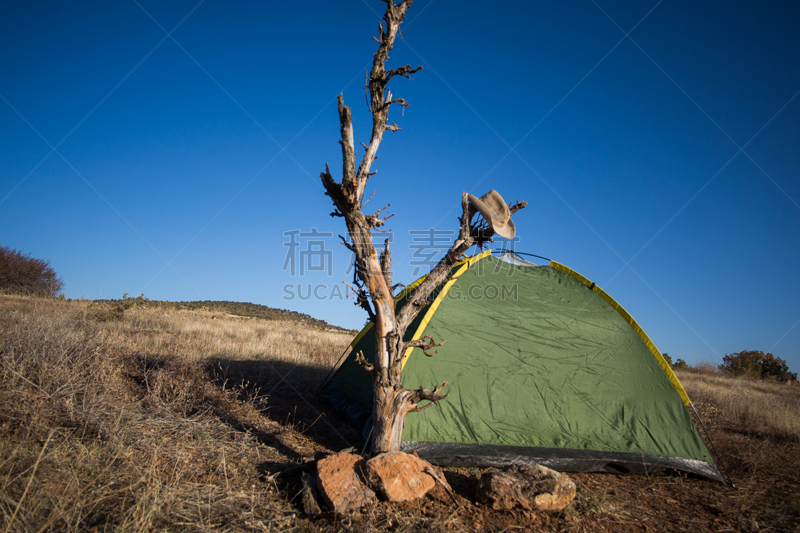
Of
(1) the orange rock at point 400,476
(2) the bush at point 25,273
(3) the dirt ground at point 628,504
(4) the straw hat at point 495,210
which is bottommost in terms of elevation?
(3) the dirt ground at point 628,504

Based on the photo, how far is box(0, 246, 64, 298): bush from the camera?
19.0m

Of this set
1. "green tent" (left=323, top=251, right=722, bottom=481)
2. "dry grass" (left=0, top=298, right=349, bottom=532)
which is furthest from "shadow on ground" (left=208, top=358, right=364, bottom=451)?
"green tent" (left=323, top=251, right=722, bottom=481)

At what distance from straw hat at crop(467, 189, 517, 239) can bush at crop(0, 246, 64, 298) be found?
22.5 m

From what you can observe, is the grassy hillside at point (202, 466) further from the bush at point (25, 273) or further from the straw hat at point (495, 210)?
the bush at point (25, 273)

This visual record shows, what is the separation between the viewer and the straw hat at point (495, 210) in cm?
407

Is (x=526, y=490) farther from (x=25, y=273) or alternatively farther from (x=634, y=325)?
(x=25, y=273)

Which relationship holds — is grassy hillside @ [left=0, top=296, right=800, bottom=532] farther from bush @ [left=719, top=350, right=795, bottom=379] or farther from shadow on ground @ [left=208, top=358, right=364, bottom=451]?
bush @ [left=719, top=350, right=795, bottom=379]

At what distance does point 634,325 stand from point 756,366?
19830 millimetres

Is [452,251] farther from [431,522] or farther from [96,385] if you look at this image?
[96,385]

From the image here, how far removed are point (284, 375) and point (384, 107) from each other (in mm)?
6309

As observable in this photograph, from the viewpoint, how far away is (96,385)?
15.1ft

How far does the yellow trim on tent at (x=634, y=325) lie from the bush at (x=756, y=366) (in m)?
17.7

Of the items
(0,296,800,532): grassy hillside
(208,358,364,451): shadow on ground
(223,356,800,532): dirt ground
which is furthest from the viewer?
(208,358,364,451): shadow on ground

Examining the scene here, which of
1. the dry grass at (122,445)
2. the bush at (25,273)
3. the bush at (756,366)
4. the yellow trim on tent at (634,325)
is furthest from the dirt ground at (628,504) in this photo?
the bush at (25,273)
